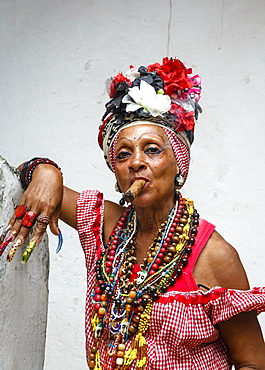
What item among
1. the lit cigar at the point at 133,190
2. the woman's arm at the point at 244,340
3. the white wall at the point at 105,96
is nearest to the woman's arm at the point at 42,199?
the lit cigar at the point at 133,190

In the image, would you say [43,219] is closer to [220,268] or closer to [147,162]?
[147,162]

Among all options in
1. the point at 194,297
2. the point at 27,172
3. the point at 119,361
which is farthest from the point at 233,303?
the point at 27,172

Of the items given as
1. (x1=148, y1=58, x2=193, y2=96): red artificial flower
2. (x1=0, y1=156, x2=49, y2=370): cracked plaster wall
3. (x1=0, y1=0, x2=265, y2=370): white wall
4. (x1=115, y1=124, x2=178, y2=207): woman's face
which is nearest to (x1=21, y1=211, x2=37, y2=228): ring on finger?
(x1=0, y1=156, x2=49, y2=370): cracked plaster wall

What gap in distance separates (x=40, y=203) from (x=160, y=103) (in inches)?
19.0

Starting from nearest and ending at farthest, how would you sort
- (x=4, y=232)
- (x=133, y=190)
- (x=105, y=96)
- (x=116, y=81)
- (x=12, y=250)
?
(x=12, y=250), (x=4, y=232), (x=133, y=190), (x=116, y=81), (x=105, y=96)

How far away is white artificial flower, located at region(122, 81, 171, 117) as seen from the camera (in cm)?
196

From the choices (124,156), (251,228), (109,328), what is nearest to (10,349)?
(109,328)

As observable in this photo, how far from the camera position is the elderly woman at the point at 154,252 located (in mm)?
1854

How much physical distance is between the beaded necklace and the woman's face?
0.12m

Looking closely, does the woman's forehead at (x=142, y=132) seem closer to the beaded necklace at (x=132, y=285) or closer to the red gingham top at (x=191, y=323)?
the beaded necklace at (x=132, y=285)

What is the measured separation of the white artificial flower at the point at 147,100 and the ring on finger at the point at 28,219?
18.8 inches

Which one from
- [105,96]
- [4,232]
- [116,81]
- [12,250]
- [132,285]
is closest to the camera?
[12,250]

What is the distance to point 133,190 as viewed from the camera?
1.84 meters

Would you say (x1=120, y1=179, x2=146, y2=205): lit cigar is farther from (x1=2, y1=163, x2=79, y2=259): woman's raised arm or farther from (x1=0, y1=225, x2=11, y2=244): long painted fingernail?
(x1=0, y1=225, x2=11, y2=244): long painted fingernail
